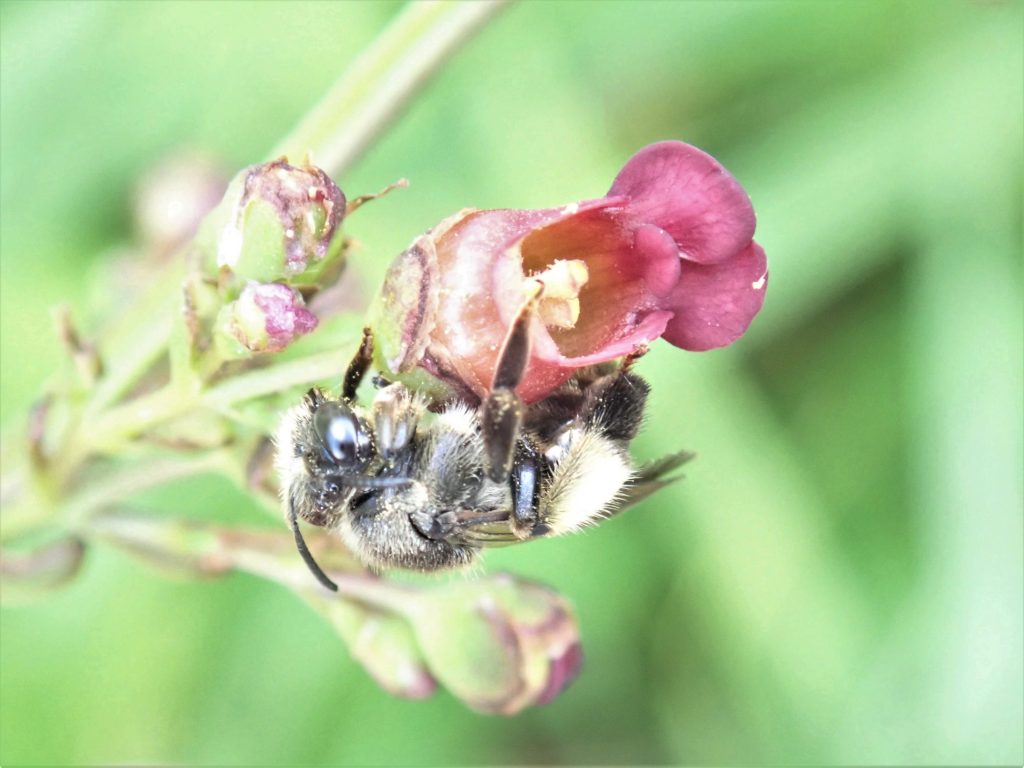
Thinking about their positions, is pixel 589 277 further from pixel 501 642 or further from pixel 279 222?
pixel 501 642

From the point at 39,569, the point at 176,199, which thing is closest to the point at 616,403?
the point at 39,569

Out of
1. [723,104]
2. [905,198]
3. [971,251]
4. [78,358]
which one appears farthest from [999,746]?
[78,358]

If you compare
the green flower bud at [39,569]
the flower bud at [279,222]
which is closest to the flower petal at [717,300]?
the flower bud at [279,222]

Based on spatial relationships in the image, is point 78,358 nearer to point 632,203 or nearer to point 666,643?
point 632,203

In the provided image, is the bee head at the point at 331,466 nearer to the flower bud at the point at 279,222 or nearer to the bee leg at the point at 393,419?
the bee leg at the point at 393,419

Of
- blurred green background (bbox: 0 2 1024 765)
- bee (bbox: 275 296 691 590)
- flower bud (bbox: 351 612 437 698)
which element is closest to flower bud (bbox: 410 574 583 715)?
flower bud (bbox: 351 612 437 698)

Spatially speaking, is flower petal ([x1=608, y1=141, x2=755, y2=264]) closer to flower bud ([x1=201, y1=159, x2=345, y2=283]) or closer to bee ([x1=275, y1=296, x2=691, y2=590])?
bee ([x1=275, y1=296, x2=691, y2=590])
